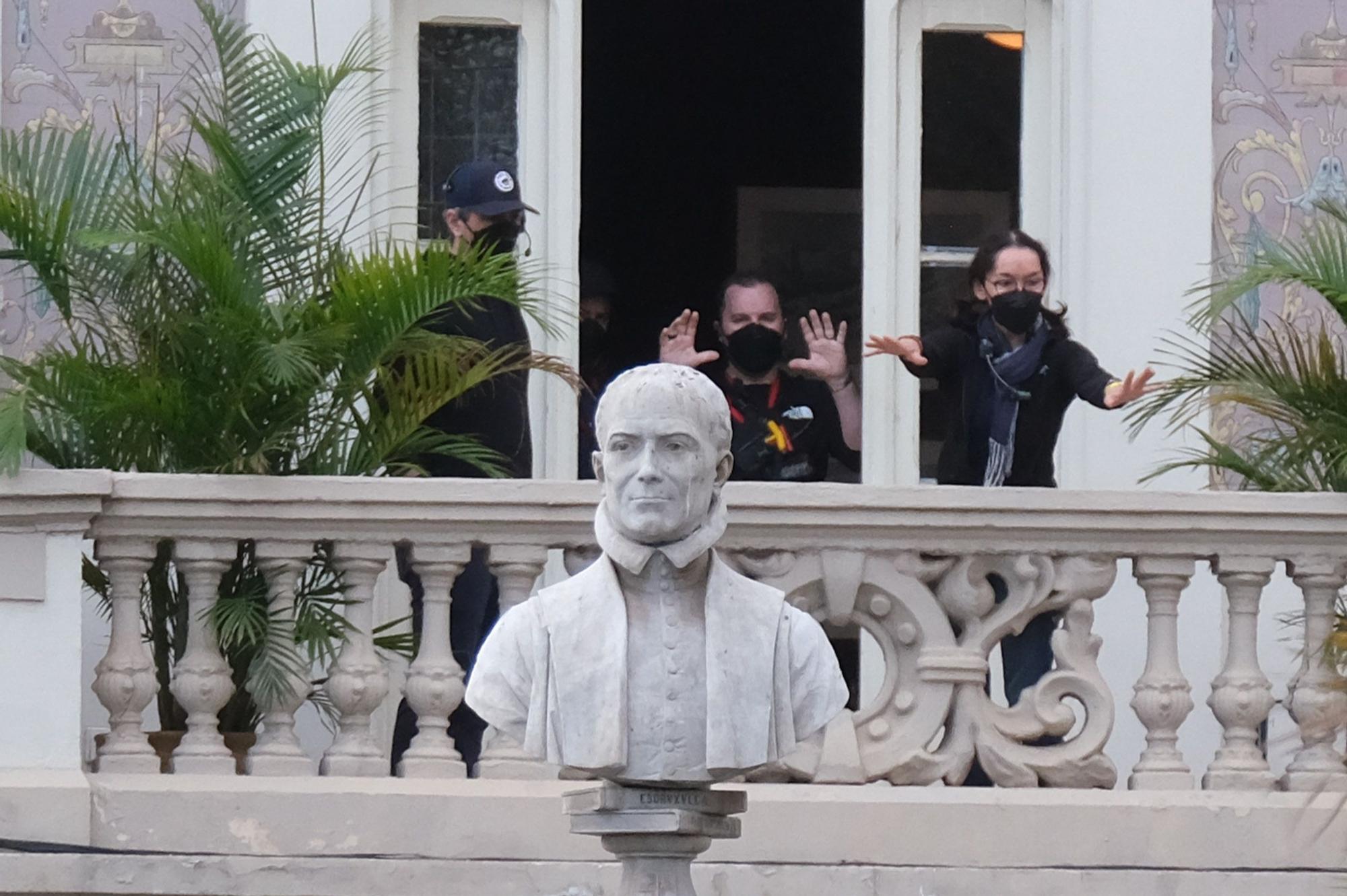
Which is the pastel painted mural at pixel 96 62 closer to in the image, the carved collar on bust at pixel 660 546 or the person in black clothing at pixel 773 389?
the person in black clothing at pixel 773 389

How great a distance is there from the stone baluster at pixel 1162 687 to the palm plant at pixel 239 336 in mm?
1624

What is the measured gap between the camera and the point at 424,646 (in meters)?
7.07

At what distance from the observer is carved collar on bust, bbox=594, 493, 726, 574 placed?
224 inches

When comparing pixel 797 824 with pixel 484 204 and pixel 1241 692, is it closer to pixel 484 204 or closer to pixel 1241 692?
pixel 1241 692

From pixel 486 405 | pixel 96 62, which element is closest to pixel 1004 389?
pixel 486 405

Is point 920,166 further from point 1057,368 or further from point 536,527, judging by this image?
point 536,527

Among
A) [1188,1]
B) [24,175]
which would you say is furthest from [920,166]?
[24,175]

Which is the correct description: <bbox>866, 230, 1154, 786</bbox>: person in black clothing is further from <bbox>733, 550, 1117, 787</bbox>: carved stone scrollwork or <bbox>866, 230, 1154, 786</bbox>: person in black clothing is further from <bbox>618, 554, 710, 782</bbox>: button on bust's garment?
<bbox>618, 554, 710, 782</bbox>: button on bust's garment

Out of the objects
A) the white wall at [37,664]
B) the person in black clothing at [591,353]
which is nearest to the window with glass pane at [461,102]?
the person in black clothing at [591,353]

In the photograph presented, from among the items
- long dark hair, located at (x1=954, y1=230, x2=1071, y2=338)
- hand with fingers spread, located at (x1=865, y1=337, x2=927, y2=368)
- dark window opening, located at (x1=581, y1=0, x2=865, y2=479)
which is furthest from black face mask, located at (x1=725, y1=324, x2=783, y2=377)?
dark window opening, located at (x1=581, y1=0, x2=865, y2=479)

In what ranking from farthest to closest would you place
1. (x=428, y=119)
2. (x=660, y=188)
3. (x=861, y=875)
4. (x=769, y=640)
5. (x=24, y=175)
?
(x=660, y=188) → (x=428, y=119) → (x=24, y=175) → (x=861, y=875) → (x=769, y=640)

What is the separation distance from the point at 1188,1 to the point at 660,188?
4108 millimetres

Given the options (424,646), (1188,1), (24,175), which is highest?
(1188,1)

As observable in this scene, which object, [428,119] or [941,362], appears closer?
[941,362]
